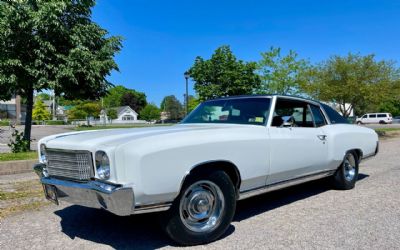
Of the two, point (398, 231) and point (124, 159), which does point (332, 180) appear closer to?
→ point (398, 231)

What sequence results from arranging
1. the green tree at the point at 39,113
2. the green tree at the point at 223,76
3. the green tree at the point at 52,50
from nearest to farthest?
the green tree at the point at 52,50 < the green tree at the point at 223,76 < the green tree at the point at 39,113

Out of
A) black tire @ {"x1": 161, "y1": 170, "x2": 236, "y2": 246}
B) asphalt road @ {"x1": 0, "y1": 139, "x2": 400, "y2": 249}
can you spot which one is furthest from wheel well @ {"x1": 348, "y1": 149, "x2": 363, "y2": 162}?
black tire @ {"x1": 161, "y1": 170, "x2": 236, "y2": 246}

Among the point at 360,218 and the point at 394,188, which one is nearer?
the point at 360,218

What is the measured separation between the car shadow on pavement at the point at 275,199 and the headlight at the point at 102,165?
194 cm

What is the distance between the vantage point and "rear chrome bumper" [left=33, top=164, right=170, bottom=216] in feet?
10.0

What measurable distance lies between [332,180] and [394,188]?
3.83 feet

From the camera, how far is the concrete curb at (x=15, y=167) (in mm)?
7934

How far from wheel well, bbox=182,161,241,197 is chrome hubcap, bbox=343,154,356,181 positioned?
9.57ft

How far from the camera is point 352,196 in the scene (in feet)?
18.8

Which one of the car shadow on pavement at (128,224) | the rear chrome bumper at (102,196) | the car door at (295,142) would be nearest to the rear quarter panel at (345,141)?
the car door at (295,142)

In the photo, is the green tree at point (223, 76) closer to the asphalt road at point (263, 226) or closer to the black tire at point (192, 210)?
the asphalt road at point (263, 226)

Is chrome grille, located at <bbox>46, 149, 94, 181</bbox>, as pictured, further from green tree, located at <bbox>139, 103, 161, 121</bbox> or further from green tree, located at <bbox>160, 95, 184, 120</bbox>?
green tree, located at <bbox>160, 95, 184, 120</bbox>

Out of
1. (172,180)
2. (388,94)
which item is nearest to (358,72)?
(388,94)

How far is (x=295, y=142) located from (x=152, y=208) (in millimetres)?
2341
